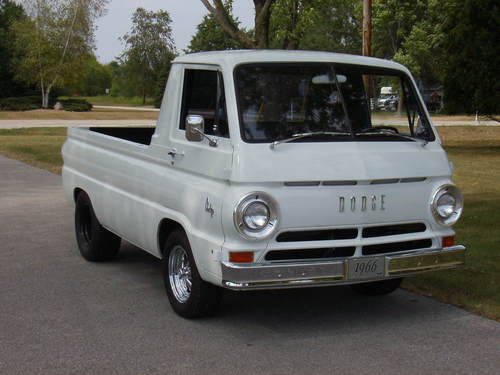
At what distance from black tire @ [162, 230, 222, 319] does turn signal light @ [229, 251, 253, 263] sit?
488 millimetres

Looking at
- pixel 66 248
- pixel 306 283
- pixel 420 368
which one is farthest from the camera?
pixel 66 248

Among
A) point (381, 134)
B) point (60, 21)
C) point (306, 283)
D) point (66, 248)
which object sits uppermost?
point (60, 21)

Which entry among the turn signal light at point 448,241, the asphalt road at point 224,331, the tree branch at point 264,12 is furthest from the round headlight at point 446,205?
the tree branch at point 264,12

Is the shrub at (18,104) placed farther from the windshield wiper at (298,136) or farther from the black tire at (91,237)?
the windshield wiper at (298,136)

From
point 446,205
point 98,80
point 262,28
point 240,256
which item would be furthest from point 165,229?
point 98,80

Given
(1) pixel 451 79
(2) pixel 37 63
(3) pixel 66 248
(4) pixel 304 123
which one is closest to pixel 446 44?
(1) pixel 451 79

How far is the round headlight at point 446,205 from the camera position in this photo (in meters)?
5.98

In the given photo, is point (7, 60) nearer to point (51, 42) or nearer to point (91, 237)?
point (51, 42)

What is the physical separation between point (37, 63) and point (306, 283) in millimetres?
58610

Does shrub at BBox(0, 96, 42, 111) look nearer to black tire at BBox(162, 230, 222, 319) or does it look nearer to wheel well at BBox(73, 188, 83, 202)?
wheel well at BBox(73, 188, 83, 202)

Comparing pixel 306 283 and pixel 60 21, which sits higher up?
pixel 60 21

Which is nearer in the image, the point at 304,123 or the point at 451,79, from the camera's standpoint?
the point at 304,123

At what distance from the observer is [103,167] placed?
7.65m

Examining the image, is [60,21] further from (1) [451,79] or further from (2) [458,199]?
(2) [458,199]
